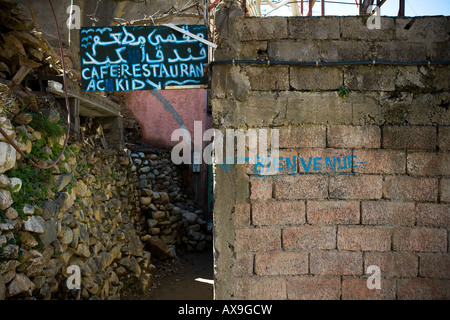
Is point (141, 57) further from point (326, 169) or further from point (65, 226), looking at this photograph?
point (65, 226)

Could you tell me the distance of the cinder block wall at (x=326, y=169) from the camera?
2496 mm

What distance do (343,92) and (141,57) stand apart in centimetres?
→ 174

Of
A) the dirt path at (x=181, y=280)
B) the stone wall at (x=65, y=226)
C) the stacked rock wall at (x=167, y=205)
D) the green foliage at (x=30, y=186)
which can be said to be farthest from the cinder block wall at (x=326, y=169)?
the stacked rock wall at (x=167, y=205)

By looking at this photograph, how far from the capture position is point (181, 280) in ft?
23.4

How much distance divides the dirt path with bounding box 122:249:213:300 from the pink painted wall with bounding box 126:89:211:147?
418 cm

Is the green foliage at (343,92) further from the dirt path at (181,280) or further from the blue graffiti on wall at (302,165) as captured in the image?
the dirt path at (181,280)

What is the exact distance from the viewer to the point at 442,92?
2.49 metres

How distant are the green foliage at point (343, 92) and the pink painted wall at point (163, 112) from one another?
27.4ft

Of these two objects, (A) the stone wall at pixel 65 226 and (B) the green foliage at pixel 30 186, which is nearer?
(A) the stone wall at pixel 65 226

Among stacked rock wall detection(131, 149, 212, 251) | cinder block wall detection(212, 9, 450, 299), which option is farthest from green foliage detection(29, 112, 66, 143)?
stacked rock wall detection(131, 149, 212, 251)

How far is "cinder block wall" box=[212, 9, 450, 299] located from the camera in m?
2.50

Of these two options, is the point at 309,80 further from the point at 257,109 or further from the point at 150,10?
the point at 150,10

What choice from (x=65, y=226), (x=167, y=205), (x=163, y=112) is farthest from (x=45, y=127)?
(x=163, y=112)

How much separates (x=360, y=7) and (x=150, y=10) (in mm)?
8175
